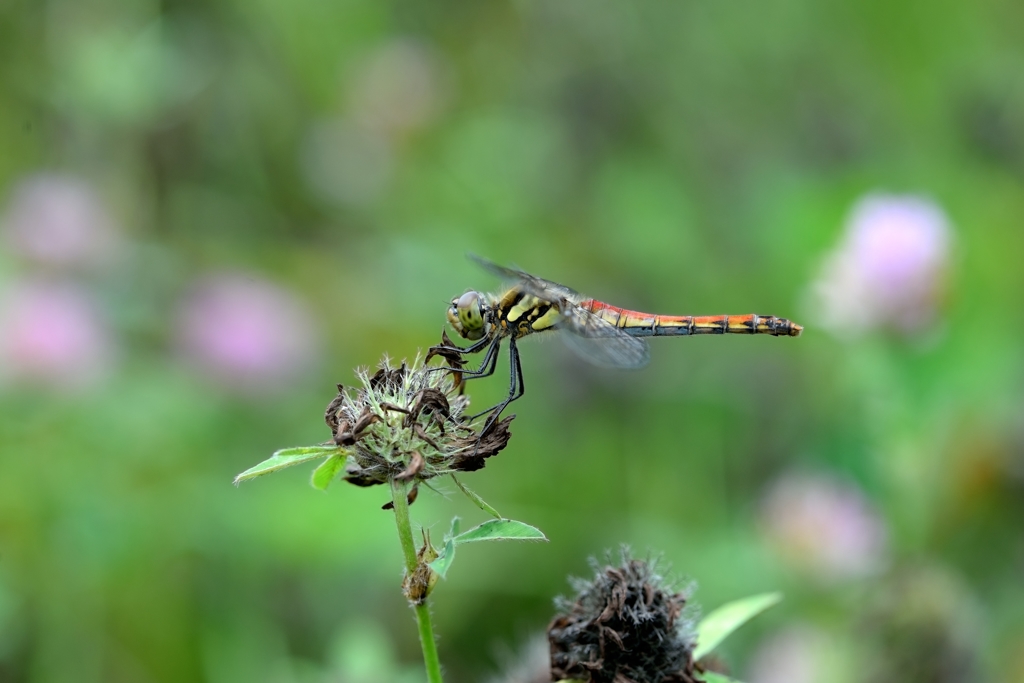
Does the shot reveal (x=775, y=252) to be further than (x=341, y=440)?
Yes

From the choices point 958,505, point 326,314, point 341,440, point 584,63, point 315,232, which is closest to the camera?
point 341,440

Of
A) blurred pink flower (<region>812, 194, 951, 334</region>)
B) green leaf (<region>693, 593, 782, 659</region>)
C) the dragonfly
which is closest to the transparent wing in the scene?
the dragonfly

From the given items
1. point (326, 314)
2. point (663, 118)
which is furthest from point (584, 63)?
point (326, 314)

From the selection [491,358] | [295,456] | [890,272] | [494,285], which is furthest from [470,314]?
[494,285]

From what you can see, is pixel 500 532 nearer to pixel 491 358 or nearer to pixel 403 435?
pixel 403 435

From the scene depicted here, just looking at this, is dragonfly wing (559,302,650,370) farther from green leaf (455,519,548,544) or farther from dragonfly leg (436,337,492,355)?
green leaf (455,519,548,544)

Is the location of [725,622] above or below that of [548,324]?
below

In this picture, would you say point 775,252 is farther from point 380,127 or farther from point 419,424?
point 419,424
